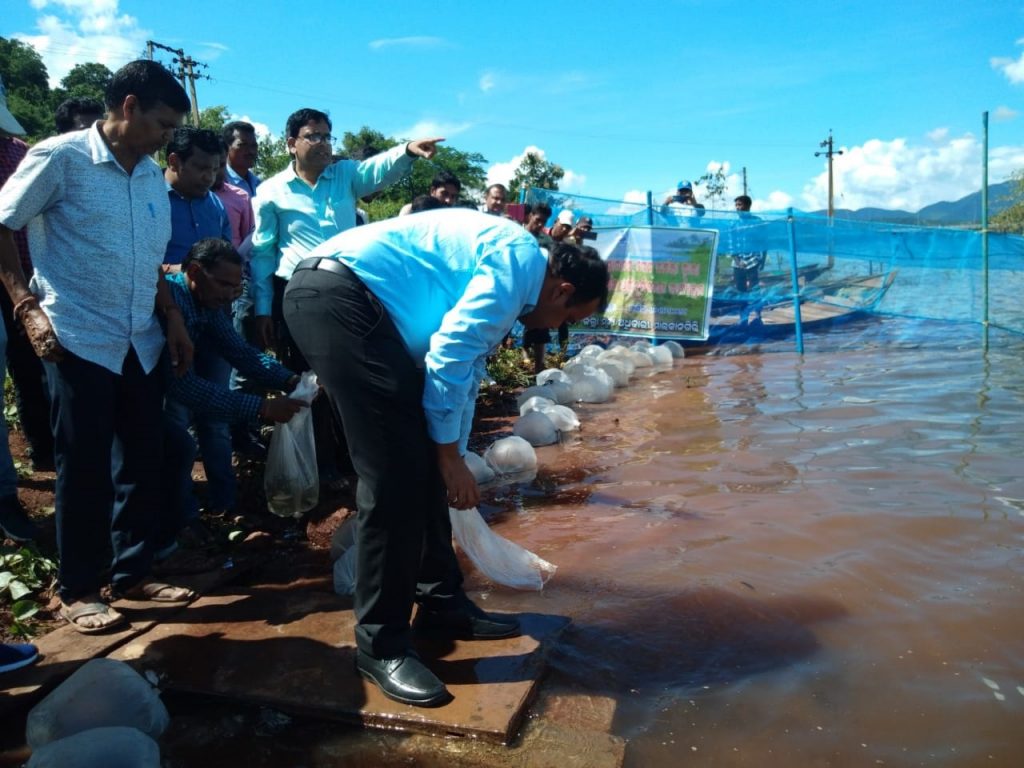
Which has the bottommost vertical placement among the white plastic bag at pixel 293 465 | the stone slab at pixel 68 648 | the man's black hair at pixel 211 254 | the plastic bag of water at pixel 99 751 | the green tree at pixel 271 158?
the stone slab at pixel 68 648

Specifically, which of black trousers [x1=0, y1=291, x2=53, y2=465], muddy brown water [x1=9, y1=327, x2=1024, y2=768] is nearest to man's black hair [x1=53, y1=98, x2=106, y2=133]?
black trousers [x1=0, y1=291, x2=53, y2=465]

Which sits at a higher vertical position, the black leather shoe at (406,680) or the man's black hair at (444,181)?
the man's black hair at (444,181)

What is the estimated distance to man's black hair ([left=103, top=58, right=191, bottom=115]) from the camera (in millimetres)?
2514

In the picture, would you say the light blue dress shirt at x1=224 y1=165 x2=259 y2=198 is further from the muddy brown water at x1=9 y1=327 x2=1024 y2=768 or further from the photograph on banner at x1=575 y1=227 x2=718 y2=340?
the photograph on banner at x1=575 y1=227 x2=718 y2=340

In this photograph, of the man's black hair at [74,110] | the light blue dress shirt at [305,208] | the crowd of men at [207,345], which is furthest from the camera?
the man's black hair at [74,110]

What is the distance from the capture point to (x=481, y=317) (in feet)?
6.54

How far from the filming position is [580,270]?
2.20 m

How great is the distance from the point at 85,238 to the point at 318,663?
1.62m

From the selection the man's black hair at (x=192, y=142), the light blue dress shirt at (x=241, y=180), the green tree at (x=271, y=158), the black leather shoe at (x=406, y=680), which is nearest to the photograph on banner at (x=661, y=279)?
the light blue dress shirt at (x=241, y=180)

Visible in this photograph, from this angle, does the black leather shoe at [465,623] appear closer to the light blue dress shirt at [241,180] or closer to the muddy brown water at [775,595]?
the muddy brown water at [775,595]

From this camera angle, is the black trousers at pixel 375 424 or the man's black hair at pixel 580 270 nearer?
the black trousers at pixel 375 424

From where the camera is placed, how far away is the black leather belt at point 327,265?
2115 mm

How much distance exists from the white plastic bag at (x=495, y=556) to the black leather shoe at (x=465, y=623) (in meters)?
0.21

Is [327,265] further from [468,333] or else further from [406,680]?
[406,680]
